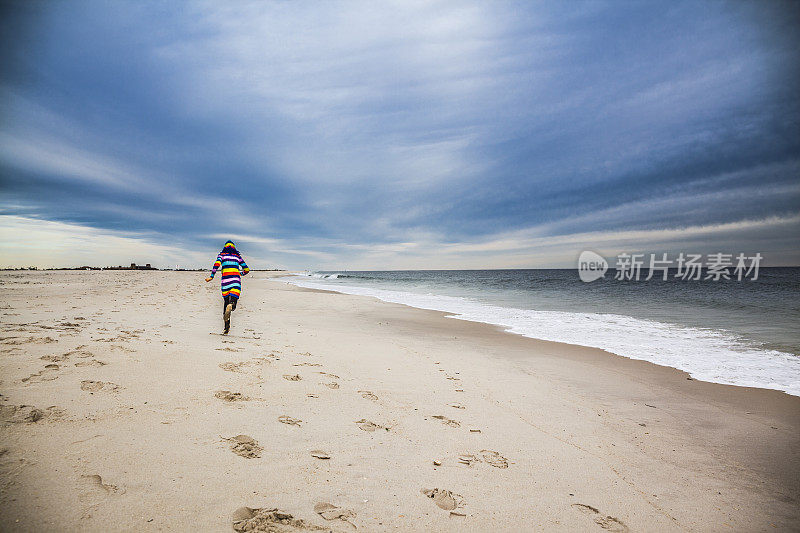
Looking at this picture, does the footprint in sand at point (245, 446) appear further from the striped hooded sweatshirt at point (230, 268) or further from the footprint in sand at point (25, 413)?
the striped hooded sweatshirt at point (230, 268)

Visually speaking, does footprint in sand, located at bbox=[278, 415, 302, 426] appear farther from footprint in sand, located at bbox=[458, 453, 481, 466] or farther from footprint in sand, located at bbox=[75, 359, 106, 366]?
footprint in sand, located at bbox=[75, 359, 106, 366]

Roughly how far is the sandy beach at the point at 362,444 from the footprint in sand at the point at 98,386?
0.03 m

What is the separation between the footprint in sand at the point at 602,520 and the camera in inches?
103

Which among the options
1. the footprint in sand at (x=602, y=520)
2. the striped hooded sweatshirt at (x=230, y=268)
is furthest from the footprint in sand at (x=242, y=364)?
the footprint in sand at (x=602, y=520)

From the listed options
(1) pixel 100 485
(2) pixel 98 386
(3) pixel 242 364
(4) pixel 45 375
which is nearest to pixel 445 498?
(1) pixel 100 485

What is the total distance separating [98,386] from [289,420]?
2525 mm

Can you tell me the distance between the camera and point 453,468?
320 centimetres

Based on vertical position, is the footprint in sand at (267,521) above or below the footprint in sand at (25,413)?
below

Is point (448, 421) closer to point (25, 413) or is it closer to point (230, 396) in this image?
point (230, 396)

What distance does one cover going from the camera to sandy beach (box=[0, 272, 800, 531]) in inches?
97.7

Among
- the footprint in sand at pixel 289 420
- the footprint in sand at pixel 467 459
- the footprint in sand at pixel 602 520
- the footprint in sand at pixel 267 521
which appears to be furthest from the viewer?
the footprint in sand at pixel 289 420

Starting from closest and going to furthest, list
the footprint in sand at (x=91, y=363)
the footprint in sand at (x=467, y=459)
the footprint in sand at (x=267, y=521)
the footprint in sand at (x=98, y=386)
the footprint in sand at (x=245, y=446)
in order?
1. the footprint in sand at (x=267, y=521)
2. the footprint in sand at (x=245, y=446)
3. the footprint in sand at (x=467, y=459)
4. the footprint in sand at (x=98, y=386)
5. the footprint in sand at (x=91, y=363)

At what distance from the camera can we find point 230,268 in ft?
29.0

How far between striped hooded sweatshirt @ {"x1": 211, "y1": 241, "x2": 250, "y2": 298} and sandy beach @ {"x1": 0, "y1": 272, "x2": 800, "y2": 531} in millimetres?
2268
